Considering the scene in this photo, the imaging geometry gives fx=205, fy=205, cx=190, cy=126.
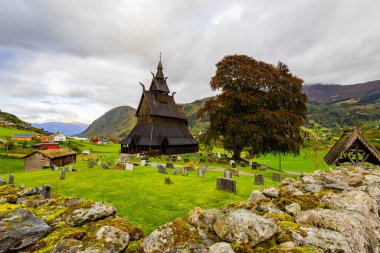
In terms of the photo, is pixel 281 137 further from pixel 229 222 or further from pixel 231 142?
pixel 229 222

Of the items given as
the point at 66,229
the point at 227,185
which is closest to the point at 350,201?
the point at 66,229

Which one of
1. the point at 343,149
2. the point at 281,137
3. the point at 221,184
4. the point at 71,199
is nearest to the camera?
the point at 71,199

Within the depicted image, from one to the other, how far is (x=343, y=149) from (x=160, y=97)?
45.3 m

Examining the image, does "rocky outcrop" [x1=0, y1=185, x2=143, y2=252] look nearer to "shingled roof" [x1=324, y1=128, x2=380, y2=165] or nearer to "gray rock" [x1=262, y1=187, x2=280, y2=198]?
"gray rock" [x1=262, y1=187, x2=280, y2=198]

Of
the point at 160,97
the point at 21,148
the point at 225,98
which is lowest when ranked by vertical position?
the point at 21,148

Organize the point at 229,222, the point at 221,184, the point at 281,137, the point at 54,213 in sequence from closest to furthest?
the point at 229,222
the point at 54,213
the point at 221,184
the point at 281,137

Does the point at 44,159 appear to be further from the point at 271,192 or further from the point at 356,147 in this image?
the point at 356,147

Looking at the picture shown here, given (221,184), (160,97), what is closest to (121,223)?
(221,184)

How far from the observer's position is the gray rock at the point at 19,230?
145 inches

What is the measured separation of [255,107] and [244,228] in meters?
29.9

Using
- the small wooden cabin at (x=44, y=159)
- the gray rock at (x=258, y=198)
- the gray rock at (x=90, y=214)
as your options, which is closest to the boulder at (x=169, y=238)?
the gray rock at (x=90, y=214)

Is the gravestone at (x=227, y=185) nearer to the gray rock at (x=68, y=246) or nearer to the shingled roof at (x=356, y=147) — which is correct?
the shingled roof at (x=356, y=147)

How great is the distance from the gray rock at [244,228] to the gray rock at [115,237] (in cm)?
167

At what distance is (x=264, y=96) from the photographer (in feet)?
104
